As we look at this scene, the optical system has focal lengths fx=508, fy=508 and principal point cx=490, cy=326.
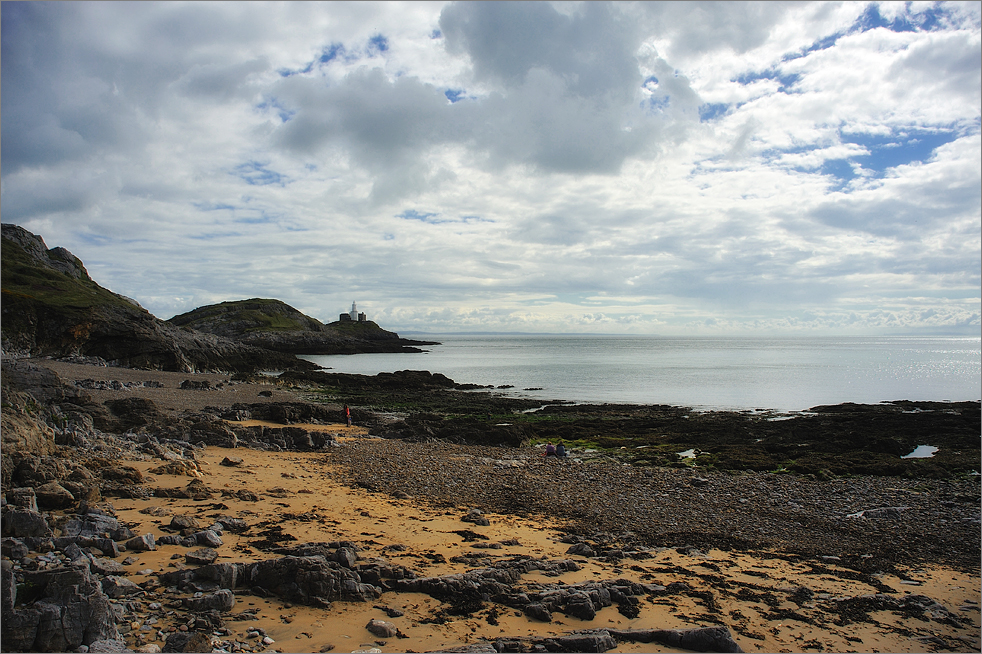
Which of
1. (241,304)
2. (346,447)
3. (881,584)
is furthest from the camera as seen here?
(241,304)

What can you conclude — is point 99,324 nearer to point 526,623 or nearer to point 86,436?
point 86,436

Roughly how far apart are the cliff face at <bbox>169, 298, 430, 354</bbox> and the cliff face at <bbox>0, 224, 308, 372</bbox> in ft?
152

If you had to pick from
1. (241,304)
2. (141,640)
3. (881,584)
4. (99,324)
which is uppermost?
(241,304)

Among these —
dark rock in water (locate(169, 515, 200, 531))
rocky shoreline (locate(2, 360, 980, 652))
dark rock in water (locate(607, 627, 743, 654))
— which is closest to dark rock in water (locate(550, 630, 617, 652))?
rocky shoreline (locate(2, 360, 980, 652))

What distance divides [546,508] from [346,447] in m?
10.4

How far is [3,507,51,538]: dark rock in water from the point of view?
720cm

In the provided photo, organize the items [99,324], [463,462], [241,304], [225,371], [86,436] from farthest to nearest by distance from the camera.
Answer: [241,304] < [225,371] < [99,324] < [463,462] < [86,436]

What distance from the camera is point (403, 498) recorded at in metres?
13.2

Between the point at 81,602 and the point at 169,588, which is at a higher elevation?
the point at 81,602

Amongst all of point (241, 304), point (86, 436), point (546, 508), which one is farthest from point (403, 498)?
point (241, 304)

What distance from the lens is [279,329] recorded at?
414 ft

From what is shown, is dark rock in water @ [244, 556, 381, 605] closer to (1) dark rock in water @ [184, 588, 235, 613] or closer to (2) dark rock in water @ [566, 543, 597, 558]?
(1) dark rock in water @ [184, 588, 235, 613]

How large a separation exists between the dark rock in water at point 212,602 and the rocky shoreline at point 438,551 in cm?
2

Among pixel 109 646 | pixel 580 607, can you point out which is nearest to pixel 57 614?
pixel 109 646
